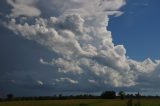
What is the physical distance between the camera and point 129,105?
124ft

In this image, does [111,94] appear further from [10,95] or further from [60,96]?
[10,95]

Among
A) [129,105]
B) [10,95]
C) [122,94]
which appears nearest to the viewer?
[129,105]

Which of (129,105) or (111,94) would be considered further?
(111,94)

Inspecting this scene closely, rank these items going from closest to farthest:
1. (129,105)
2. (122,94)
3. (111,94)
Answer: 1. (129,105)
2. (122,94)
3. (111,94)

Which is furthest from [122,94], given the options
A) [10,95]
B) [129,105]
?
[129,105]

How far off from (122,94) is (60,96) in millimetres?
47141

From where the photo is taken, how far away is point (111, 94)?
15912cm

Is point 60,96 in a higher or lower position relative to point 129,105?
higher

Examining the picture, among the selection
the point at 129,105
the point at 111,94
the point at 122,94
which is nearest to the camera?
the point at 129,105

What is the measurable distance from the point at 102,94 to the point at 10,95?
41930 mm

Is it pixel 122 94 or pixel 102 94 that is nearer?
pixel 122 94

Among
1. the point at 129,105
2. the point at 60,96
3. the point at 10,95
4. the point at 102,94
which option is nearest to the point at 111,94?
the point at 102,94

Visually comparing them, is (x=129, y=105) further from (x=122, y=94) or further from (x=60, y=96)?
(x=60, y=96)

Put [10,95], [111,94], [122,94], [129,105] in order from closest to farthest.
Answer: [129,105]
[122,94]
[111,94]
[10,95]
